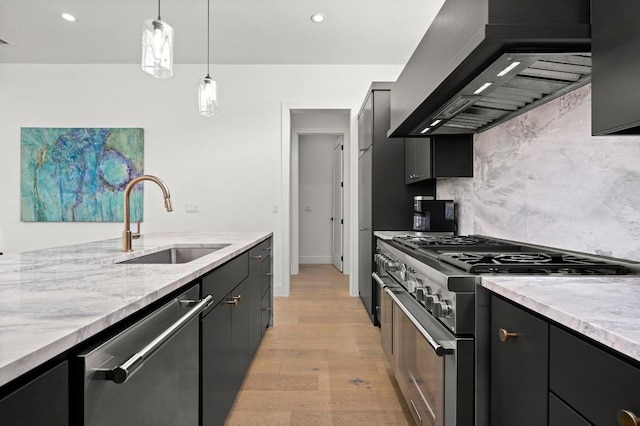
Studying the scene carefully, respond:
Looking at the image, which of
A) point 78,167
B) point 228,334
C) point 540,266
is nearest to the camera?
point 540,266

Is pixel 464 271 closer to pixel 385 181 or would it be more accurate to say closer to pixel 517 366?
pixel 517 366

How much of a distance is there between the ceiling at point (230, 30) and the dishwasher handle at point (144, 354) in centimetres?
292

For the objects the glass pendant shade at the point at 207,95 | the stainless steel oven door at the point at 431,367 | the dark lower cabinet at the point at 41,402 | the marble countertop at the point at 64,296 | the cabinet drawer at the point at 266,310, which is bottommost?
the cabinet drawer at the point at 266,310

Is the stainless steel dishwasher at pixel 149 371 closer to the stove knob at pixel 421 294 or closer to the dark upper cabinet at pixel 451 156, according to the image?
the stove knob at pixel 421 294

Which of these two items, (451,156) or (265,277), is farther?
(265,277)

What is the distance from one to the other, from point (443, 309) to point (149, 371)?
2.86ft

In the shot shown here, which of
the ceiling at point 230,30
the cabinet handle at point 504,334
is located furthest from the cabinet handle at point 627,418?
the ceiling at point 230,30

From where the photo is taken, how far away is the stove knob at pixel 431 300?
1359mm

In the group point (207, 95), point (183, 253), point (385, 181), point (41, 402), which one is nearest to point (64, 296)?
point (41, 402)

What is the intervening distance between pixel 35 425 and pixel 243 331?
65.2 inches

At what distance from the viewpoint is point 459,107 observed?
1.91 m

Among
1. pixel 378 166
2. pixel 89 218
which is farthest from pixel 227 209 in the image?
pixel 378 166

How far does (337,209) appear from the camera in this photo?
7.05 meters

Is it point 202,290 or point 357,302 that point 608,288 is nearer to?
point 202,290
